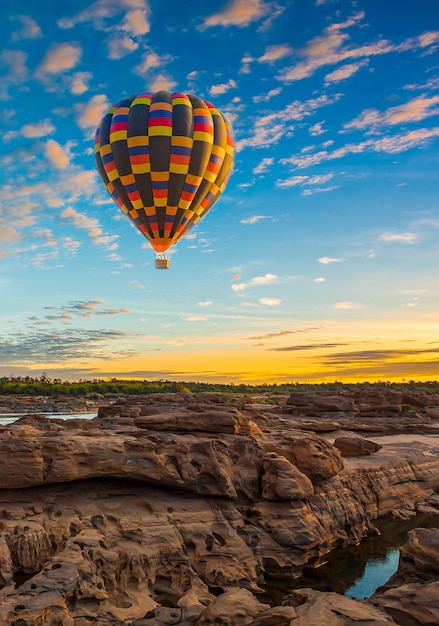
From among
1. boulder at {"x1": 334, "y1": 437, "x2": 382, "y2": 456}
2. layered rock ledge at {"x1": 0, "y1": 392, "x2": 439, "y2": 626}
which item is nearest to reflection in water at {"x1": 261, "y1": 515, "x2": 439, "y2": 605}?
layered rock ledge at {"x1": 0, "y1": 392, "x2": 439, "y2": 626}

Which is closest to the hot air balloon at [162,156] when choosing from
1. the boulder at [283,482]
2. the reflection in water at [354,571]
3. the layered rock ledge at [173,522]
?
the layered rock ledge at [173,522]

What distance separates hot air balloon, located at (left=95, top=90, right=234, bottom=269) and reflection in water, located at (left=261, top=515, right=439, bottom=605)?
26634 mm

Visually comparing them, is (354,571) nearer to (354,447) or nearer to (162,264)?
(354,447)

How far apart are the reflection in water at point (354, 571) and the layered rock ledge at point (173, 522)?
414mm

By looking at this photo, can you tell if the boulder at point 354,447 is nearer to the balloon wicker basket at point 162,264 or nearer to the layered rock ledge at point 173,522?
the layered rock ledge at point 173,522

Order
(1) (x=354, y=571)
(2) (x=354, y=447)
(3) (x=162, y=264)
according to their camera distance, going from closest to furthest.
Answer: (1) (x=354, y=571) → (2) (x=354, y=447) → (3) (x=162, y=264)

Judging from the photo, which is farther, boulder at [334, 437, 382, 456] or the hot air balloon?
the hot air balloon

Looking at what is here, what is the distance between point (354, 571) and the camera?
61.1 ft

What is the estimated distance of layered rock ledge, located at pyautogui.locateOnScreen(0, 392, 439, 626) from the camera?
38.1 feet

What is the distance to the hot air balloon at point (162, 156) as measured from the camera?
37531mm

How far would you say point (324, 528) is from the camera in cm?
1975

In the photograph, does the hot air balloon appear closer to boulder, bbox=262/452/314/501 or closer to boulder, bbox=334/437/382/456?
boulder, bbox=334/437/382/456

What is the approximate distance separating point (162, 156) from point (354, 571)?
2901cm

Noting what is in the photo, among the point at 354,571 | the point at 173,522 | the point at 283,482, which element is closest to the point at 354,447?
the point at 354,571
